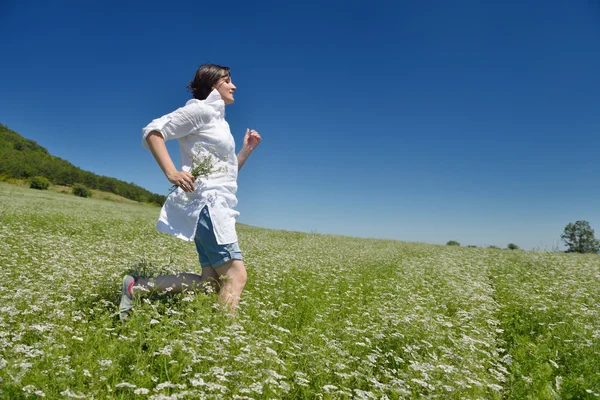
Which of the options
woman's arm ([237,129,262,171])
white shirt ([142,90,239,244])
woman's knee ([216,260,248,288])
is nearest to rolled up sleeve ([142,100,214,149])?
white shirt ([142,90,239,244])

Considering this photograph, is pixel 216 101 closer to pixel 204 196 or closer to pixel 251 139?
pixel 251 139

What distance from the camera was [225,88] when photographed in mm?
4332

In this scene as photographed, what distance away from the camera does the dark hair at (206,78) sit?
4348 mm

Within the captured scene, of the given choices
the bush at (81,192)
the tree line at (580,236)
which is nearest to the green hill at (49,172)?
the bush at (81,192)

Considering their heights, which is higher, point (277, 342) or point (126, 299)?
point (126, 299)

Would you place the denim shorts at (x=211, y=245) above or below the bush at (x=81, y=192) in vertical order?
below

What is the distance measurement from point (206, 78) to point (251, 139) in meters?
1.01

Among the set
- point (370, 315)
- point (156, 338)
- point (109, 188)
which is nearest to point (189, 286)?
point (156, 338)

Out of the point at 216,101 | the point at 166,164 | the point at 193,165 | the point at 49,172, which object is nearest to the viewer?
the point at 166,164

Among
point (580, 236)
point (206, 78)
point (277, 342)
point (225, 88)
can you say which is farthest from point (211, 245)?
point (580, 236)

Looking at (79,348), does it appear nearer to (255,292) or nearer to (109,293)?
(109,293)

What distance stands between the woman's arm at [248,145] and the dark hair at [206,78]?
2.62ft

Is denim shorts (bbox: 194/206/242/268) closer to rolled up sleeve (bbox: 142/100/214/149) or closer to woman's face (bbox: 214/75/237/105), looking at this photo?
rolled up sleeve (bbox: 142/100/214/149)

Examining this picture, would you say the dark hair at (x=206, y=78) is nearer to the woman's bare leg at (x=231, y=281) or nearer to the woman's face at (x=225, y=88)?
the woman's face at (x=225, y=88)
